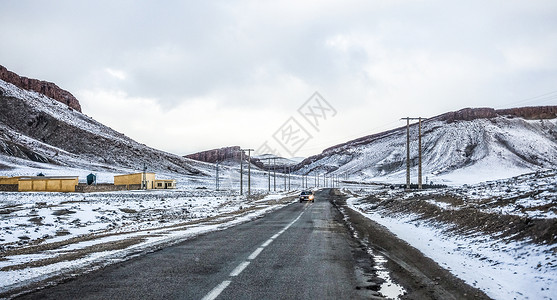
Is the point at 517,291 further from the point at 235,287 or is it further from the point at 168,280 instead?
the point at 168,280

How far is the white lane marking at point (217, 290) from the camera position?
5.51 metres

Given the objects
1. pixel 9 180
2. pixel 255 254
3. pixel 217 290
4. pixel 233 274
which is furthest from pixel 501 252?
pixel 9 180

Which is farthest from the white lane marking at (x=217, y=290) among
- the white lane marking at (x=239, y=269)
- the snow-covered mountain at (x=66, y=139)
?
the snow-covered mountain at (x=66, y=139)

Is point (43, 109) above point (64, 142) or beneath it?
above

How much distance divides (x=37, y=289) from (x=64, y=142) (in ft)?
612

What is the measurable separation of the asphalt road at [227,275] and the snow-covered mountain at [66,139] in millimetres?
141316

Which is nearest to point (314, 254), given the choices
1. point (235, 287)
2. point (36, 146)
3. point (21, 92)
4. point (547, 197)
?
point (235, 287)

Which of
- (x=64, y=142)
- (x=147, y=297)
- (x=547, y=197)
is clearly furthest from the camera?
(x=64, y=142)

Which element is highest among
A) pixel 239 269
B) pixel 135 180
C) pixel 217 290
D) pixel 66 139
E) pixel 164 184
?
pixel 66 139

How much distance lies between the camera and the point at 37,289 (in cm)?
579

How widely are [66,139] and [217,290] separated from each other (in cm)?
19006

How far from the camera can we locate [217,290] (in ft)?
19.4

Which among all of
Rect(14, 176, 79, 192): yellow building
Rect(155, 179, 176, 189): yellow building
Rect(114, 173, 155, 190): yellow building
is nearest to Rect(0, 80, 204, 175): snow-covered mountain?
Rect(155, 179, 176, 189): yellow building

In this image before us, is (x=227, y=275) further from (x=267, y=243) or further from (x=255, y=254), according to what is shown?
(x=267, y=243)
